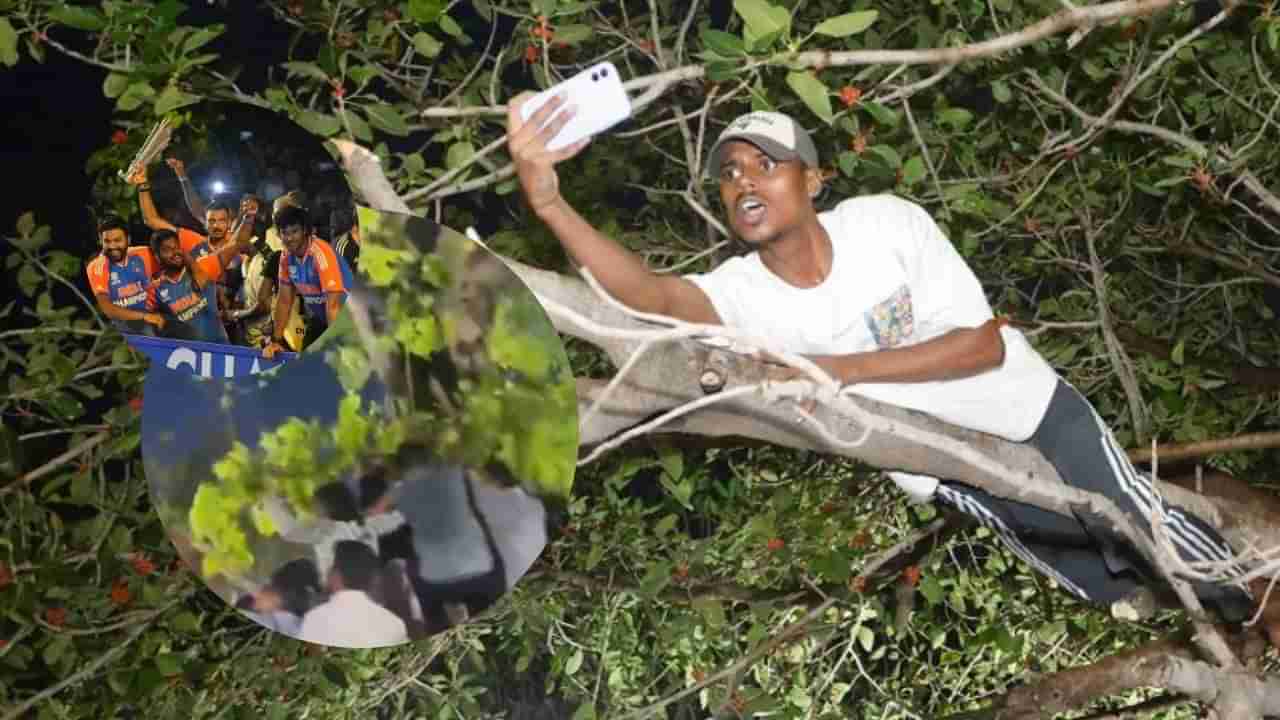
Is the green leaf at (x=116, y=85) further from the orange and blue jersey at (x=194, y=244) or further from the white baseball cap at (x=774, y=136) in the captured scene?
the white baseball cap at (x=774, y=136)

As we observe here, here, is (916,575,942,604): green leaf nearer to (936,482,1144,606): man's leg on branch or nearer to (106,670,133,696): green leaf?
(936,482,1144,606): man's leg on branch

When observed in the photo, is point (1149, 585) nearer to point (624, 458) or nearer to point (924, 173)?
point (924, 173)

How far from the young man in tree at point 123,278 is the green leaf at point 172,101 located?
0.34 ft

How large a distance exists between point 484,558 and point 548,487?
0.29ft

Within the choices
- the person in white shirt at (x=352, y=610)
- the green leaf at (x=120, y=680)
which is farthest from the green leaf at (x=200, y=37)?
the green leaf at (x=120, y=680)

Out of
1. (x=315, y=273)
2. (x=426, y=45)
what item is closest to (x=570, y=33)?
(x=426, y=45)

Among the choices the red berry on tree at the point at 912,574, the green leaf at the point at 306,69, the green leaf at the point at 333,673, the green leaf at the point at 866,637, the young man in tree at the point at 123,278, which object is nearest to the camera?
the young man in tree at the point at 123,278

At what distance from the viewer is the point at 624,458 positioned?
1.45 m

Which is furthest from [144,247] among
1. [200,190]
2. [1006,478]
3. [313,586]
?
[1006,478]

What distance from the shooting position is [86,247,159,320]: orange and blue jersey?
3.47 ft

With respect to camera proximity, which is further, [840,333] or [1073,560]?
[1073,560]

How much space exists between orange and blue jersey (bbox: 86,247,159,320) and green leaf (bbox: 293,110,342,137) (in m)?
0.18

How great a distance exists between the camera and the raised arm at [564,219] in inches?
38.5

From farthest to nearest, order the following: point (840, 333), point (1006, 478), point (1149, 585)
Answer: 1. point (1149, 585)
2. point (840, 333)
3. point (1006, 478)
